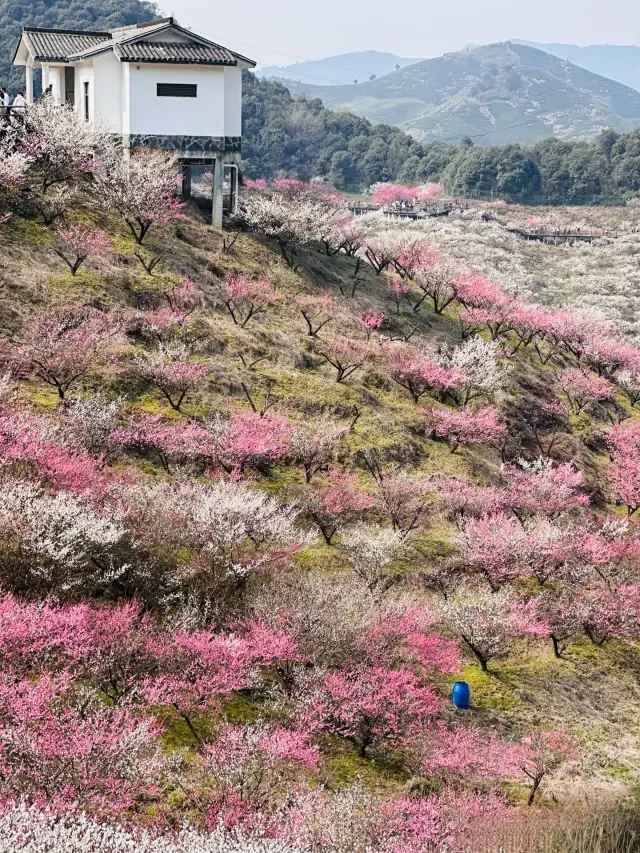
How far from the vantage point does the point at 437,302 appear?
141 ft

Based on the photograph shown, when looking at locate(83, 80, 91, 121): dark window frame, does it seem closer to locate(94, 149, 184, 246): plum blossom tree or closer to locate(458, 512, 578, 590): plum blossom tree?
locate(94, 149, 184, 246): plum blossom tree

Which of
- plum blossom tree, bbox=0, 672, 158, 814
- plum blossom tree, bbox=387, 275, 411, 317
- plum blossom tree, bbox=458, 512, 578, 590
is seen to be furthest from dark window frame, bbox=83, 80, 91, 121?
plum blossom tree, bbox=0, 672, 158, 814

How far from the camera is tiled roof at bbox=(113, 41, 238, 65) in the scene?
3581 centimetres

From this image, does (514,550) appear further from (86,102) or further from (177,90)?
(86,102)

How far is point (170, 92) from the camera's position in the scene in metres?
37.2

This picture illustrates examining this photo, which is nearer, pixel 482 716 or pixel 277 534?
pixel 482 716

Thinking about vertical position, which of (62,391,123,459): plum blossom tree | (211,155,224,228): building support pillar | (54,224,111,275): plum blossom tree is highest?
(211,155,224,228): building support pillar

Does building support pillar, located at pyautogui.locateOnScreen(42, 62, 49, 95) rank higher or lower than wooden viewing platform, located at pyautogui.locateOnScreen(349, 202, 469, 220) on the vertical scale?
higher

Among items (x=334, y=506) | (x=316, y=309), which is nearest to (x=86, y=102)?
(x=316, y=309)

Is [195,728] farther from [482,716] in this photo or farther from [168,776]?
[482,716]

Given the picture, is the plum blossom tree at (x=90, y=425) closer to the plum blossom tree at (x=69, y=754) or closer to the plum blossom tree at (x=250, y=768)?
the plum blossom tree at (x=69, y=754)

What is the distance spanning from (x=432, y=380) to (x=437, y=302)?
11.1 metres

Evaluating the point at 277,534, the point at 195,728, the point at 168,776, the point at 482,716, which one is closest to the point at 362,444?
the point at 277,534

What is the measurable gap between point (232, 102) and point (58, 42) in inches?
426
